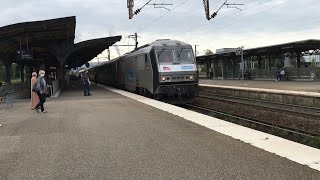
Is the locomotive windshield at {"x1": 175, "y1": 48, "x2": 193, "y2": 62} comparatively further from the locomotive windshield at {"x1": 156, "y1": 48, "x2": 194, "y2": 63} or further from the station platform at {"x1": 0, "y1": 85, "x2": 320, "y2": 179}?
the station platform at {"x1": 0, "y1": 85, "x2": 320, "y2": 179}

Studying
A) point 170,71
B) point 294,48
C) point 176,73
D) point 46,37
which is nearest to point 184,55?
point 176,73

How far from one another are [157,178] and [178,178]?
28 cm

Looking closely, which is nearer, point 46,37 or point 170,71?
point 170,71

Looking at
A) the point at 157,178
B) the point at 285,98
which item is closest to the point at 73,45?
the point at 285,98

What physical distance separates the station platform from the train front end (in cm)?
898

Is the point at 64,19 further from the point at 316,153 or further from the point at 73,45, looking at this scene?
the point at 316,153

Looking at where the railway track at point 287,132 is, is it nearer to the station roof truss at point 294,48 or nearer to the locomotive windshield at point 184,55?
the locomotive windshield at point 184,55

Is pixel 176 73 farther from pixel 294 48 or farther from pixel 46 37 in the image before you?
pixel 294 48

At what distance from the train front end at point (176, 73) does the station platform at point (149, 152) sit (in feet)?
29.5

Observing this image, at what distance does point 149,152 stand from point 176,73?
44.7ft

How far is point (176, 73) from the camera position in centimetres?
2127

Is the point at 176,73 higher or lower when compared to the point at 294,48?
lower

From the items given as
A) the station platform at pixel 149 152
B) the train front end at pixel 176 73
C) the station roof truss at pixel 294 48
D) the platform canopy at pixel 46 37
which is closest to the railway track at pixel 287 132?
the station platform at pixel 149 152

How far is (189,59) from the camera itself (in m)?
22.0
